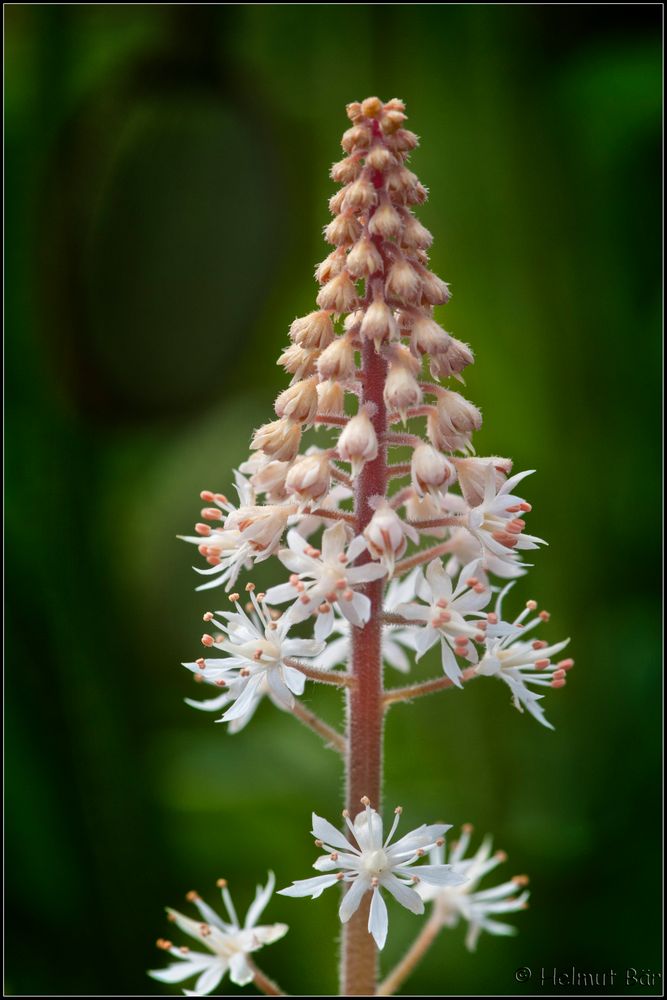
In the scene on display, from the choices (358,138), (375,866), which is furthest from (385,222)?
(375,866)

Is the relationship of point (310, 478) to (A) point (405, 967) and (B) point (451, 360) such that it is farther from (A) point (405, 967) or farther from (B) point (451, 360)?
(A) point (405, 967)

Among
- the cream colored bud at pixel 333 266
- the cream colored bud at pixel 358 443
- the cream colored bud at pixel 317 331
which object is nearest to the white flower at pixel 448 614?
the cream colored bud at pixel 358 443

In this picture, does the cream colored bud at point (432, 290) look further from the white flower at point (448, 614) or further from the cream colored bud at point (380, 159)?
the white flower at point (448, 614)

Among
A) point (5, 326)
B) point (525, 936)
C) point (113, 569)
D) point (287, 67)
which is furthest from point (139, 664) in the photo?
point (287, 67)

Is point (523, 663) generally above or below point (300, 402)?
below

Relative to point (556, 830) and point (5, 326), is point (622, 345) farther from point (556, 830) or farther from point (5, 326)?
point (5, 326)

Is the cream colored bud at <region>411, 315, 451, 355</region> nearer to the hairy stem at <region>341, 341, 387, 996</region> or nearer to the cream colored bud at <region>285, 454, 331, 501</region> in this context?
the hairy stem at <region>341, 341, 387, 996</region>

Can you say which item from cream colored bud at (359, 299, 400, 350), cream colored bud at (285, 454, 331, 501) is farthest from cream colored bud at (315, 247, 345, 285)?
cream colored bud at (285, 454, 331, 501)
